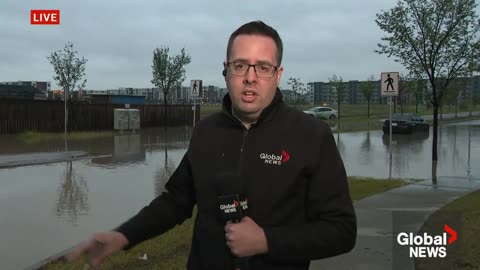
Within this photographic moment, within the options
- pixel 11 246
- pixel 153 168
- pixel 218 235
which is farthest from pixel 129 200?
pixel 218 235

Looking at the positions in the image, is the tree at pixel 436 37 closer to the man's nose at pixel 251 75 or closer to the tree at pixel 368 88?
the man's nose at pixel 251 75

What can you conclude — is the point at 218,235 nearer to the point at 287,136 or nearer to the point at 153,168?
the point at 287,136

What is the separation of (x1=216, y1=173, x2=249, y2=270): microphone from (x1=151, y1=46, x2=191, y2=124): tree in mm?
31744

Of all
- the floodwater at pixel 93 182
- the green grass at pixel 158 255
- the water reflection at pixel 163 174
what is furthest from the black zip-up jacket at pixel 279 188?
the water reflection at pixel 163 174

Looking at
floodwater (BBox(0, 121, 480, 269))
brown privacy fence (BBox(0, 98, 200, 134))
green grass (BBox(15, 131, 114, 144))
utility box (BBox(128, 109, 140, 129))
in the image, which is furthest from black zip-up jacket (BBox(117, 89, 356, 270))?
utility box (BBox(128, 109, 140, 129))

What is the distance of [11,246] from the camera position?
20.8 ft

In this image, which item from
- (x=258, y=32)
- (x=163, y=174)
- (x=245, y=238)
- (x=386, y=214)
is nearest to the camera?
(x=245, y=238)

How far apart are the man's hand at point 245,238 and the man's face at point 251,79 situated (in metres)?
0.49

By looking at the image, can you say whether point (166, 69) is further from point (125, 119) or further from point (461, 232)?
point (461, 232)

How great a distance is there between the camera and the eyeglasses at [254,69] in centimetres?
201

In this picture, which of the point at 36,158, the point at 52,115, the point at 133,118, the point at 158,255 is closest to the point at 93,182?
the point at 36,158

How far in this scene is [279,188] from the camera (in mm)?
1911

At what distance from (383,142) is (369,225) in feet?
59.2

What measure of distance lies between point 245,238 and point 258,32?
85 cm
